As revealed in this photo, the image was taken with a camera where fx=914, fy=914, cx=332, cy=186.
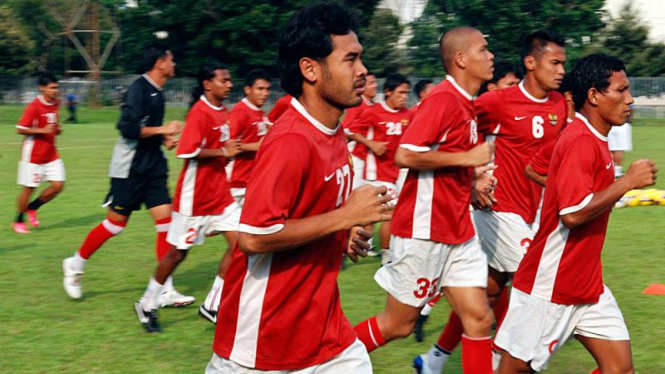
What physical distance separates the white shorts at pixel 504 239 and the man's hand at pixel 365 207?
127 inches

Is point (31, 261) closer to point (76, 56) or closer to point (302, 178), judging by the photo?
point (302, 178)

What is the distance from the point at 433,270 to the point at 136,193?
370cm

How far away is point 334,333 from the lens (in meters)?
3.86

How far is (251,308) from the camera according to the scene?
3.77m

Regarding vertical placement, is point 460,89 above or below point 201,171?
above

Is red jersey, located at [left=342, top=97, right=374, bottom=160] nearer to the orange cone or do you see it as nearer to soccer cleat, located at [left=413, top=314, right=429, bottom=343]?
the orange cone

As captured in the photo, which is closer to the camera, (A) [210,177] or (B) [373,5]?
(A) [210,177]

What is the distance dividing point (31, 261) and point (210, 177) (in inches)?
136

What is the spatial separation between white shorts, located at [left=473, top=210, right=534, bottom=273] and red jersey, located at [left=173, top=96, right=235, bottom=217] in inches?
96.3

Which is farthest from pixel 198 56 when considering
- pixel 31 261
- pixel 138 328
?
pixel 138 328

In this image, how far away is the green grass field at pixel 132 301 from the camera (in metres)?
6.58

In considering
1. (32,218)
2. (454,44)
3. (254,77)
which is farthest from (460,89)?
(32,218)

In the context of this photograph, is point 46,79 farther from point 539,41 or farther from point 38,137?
point 539,41

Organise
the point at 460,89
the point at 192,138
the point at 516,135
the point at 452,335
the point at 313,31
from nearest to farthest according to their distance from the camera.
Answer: the point at 313,31 → the point at 460,89 → the point at 452,335 → the point at 516,135 → the point at 192,138
